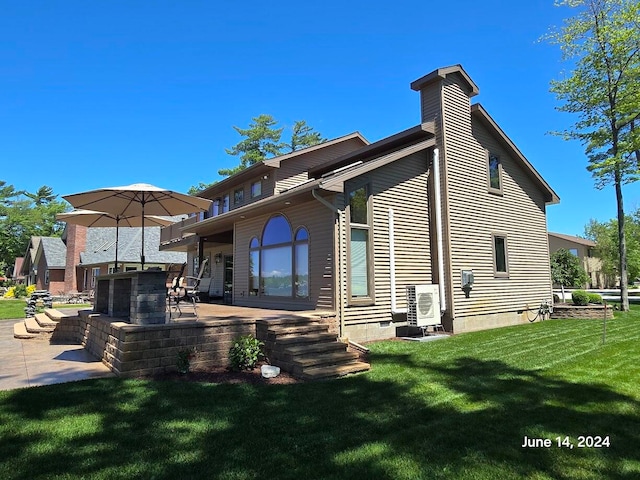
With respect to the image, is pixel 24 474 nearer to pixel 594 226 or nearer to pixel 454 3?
pixel 454 3

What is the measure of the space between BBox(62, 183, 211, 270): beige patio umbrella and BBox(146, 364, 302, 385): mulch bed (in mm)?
2622

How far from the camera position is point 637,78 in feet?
53.6

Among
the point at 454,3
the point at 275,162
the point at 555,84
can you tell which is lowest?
the point at 275,162

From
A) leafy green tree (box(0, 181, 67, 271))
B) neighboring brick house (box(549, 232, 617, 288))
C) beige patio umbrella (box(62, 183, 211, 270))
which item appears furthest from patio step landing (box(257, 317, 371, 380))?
leafy green tree (box(0, 181, 67, 271))

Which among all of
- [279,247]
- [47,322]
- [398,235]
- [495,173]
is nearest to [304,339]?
[279,247]

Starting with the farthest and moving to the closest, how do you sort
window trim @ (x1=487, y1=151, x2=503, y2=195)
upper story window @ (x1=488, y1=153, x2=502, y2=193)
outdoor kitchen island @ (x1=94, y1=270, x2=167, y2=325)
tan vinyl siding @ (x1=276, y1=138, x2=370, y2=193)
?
tan vinyl siding @ (x1=276, y1=138, x2=370, y2=193)
upper story window @ (x1=488, y1=153, x2=502, y2=193)
window trim @ (x1=487, y1=151, x2=503, y2=195)
outdoor kitchen island @ (x1=94, y1=270, x2=167, y2=325)

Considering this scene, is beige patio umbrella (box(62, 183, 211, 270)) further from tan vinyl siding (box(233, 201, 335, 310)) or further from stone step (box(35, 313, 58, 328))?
stone step (box(35, 313, 58, 328))

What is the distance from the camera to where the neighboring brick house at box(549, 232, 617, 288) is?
41875mm

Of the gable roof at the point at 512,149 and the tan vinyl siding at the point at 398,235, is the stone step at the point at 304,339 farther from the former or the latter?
the gable roof at the point at 512,149

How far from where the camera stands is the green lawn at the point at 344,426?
3.11 metres

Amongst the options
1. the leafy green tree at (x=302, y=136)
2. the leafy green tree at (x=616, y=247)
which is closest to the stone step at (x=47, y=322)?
the leafy green tree at (x=302, y=136)

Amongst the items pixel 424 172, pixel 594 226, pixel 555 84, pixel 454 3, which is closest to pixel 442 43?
pixel 454 3

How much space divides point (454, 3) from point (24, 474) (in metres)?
13.2

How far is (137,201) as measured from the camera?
809 cm
